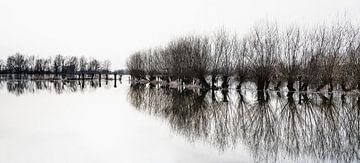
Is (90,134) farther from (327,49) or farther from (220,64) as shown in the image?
(220,64)

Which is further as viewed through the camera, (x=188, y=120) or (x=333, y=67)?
(x=333, y=67)

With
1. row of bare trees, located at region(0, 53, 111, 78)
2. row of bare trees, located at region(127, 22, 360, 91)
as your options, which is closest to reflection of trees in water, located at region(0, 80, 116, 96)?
row of bare trees, located at region(127, 22, 360, 91)

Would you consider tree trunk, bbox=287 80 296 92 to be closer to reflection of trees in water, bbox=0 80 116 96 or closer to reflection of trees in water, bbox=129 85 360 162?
reflection of trees in water, bbox=129 85 360 162

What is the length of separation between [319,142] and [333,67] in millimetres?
18994

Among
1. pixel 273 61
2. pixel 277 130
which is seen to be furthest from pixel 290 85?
pixel 277 130

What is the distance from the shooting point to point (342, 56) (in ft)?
86.5

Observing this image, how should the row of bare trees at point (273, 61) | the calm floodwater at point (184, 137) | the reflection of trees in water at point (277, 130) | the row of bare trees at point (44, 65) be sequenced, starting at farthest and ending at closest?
the row of bare trees at point (44, 65)
the row of bare trees at point (273, 61)
the reflection of trees in water at point (277, 130)
the calm floodwater at point (184, 137)

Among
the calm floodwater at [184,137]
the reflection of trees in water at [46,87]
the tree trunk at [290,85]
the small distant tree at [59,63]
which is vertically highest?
the small distant tree at [59,63]

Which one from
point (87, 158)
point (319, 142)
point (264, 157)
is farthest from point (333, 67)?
point (87, 158)

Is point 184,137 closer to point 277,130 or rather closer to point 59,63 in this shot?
point 277,130

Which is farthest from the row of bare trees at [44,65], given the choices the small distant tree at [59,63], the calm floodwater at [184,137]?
the calm floodwater at [184,137]

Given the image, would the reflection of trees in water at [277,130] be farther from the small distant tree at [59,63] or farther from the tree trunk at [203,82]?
the small distant tree at [59,63]

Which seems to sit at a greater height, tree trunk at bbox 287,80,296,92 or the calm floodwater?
tree trunk at bbox 287,80,296,92

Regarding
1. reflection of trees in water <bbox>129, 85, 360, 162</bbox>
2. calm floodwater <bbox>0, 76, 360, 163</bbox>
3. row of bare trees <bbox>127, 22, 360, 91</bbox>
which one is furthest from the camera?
row of bare trees <bbox>127, 22, 360, 91</bbox>
